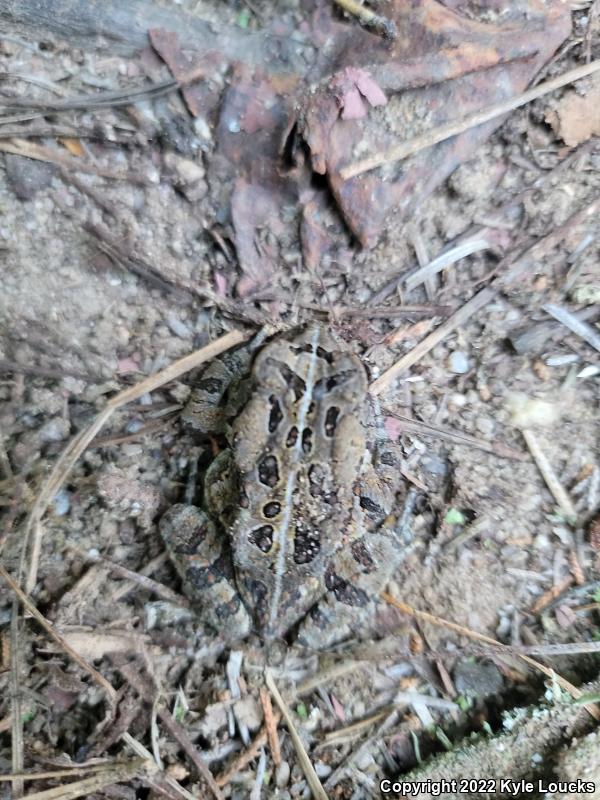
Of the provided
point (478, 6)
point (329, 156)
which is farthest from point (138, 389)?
point (478, 6)

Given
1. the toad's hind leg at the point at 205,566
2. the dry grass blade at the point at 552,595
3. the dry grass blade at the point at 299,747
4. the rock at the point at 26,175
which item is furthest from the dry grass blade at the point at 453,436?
the rock at the point at 26,175

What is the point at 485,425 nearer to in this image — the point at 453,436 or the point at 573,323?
the point at 453,436

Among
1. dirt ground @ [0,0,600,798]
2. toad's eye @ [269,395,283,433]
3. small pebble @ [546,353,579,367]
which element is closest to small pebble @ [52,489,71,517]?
dirt ground @ [0,0,600,798]

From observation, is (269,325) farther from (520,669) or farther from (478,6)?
(520,669)

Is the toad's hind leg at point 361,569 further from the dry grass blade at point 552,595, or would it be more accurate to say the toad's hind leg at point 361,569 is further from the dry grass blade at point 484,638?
the dry grass blade at point 552,595

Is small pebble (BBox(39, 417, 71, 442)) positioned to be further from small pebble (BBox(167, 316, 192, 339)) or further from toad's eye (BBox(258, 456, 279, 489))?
toad's eye (BBox(258, 456, 279, 489))
